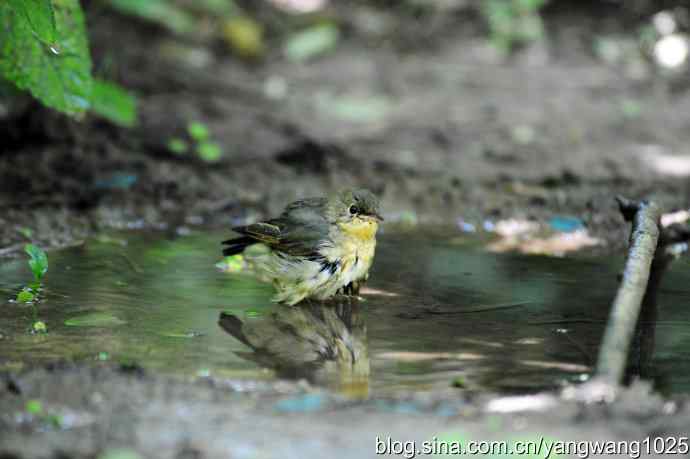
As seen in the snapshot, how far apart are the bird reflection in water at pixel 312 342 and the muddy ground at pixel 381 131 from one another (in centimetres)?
197

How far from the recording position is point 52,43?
4.98 metres

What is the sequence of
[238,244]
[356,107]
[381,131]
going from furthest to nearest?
1. [356,107]
2. [381,131]
3. [238,244]

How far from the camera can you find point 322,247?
547 centimetres

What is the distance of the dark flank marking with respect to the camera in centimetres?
543

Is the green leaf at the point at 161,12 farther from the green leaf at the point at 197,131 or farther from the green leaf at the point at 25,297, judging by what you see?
the green leaf at the point at 25,297

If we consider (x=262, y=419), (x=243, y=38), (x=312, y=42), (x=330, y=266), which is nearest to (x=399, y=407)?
(x=262, y=419)

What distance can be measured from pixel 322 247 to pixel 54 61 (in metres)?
2.11

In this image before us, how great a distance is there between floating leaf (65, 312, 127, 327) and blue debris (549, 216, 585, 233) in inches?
144

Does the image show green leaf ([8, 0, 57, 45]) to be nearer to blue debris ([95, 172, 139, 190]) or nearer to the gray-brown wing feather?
the gray-brown wing feather

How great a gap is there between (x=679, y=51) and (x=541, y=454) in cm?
928

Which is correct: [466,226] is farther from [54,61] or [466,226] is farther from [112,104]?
[54,61]

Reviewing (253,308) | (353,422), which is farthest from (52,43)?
(353,422)

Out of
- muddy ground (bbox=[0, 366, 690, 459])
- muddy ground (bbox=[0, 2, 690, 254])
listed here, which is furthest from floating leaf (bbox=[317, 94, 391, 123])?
muddy ground (bbox=[0, 366, 690, 459])

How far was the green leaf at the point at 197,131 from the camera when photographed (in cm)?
829
